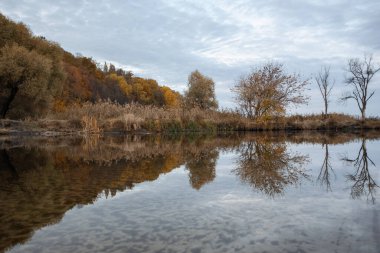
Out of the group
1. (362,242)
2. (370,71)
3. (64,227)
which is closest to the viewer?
(362,242)

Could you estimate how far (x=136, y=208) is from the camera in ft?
13.5

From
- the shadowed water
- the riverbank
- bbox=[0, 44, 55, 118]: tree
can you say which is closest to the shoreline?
the riverbank

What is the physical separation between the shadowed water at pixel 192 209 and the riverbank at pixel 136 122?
1734 cm

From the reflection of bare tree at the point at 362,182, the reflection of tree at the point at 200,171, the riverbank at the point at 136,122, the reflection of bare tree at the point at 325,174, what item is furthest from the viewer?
the riverbank at the point at 136,122

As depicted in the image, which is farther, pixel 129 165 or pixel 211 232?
pixel 129 165

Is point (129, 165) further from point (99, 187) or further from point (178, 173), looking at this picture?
point (99, 187)

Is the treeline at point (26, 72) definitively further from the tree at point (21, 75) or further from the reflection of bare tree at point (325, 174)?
the reflection of bare tree at point (325, 174)

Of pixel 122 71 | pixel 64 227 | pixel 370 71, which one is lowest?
pixel 64 227

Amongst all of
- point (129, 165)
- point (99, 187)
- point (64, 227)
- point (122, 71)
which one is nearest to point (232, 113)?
point (129, 165)

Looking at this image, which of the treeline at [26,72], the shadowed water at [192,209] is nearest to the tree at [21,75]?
the treeline at [26,72]

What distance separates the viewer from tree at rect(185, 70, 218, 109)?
4950 centimetres

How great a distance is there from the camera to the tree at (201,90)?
162ft

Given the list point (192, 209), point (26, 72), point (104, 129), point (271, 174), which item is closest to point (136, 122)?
point (104, 129)

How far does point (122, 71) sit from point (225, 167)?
94.1m
